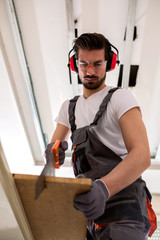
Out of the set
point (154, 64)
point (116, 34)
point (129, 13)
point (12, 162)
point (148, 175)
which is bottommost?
point (148, 175)

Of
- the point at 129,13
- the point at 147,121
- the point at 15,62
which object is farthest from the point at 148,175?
the point at 15,62

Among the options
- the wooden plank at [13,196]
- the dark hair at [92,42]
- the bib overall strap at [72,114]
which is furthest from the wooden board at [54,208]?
the dark hair at [92,42]

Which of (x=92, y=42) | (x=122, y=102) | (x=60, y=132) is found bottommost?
(x=60, y=132)

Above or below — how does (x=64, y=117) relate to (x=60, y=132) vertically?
above

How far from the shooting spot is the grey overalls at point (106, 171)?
61 cm

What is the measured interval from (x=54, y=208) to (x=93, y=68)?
90 cm

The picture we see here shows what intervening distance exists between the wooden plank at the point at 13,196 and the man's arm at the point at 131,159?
35cm

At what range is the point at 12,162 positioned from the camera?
1.52 meters

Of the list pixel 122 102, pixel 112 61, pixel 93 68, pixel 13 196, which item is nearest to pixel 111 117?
pixel 122 102

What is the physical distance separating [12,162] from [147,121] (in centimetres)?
175

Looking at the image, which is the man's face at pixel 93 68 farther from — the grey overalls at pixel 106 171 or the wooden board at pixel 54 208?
the wooden board at pixel 54 208

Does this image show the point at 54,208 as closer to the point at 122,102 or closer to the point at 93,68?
the point at 122,102

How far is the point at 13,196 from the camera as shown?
47 cm

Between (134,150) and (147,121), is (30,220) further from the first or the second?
(147,121)
